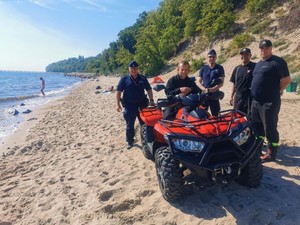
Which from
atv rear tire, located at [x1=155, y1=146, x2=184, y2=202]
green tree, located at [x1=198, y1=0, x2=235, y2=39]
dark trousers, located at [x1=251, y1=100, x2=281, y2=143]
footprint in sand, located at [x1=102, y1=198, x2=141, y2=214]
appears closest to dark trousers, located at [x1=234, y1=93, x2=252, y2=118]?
dark trousers, located at [x1=251, y1=100, x2=281, y2=143]

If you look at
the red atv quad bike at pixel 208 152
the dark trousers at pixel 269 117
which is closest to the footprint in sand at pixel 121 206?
the red atv quad bike at pixel 208 152

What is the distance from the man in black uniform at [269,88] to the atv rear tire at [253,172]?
1101 millimetres

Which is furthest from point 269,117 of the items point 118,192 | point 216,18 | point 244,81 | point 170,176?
point 216,18

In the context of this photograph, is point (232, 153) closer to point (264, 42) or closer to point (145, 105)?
point (264, 42)

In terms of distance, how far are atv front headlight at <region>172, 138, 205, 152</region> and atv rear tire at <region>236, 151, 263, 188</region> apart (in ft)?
2.69

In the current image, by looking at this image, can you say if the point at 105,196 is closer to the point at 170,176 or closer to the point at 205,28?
the point at 170,176

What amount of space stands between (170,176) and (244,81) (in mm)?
2705

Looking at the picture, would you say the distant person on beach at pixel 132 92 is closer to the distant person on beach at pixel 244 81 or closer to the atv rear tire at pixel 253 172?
the distant person on beach at pixel 244 81

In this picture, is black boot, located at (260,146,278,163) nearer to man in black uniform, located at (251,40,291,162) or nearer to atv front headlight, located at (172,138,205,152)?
man in black uniform, located at (251,40,291,162)

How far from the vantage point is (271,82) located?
4957 mm

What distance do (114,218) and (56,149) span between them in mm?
4440

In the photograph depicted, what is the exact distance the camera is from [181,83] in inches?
204

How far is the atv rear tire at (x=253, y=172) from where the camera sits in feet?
13.4

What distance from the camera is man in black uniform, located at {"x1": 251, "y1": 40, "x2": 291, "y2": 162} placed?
488cm
